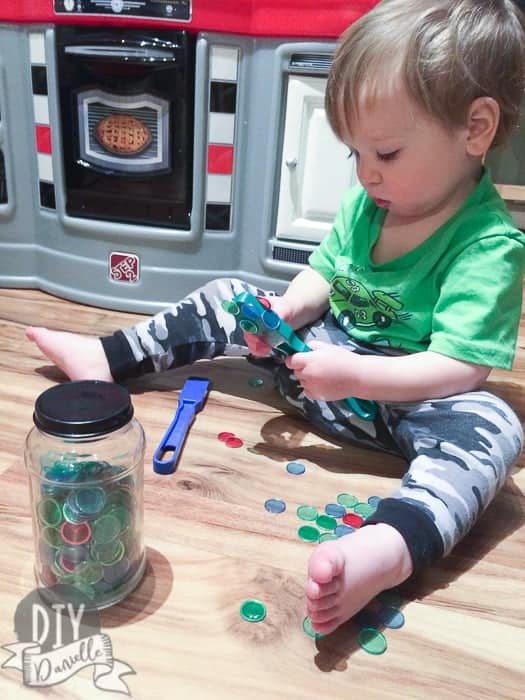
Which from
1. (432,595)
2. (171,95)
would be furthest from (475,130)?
(171,95)

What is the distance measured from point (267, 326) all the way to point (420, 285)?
177 millimetres

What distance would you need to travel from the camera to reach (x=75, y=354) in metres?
0.89

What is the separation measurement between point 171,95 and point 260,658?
90cm

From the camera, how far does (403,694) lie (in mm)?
500

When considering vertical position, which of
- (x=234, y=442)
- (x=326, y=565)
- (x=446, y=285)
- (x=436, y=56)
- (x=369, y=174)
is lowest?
(x=234, y=442)

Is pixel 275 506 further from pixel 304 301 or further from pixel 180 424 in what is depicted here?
pixel 304 301

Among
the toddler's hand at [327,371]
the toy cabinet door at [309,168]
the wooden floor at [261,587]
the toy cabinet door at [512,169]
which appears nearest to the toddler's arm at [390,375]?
the toddler's hand at [327,371]

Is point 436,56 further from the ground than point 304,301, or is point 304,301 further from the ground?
point 436,56

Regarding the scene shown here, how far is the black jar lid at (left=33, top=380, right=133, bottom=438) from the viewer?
479 millimetres

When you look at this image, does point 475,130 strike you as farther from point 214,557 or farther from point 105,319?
point 105,319

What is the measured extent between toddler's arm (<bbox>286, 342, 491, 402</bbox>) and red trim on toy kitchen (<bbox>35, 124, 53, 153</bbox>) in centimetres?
74

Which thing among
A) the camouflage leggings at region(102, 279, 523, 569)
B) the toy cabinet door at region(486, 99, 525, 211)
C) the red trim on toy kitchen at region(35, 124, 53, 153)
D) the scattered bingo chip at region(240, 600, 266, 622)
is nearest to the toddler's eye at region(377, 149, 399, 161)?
the camouflage leggings at region(102, 279, 523, 569)

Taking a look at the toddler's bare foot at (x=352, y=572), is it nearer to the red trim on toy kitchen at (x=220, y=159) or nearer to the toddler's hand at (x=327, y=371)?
the toddler's hand at (x=327, y=371)

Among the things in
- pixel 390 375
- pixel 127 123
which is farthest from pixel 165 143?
pixel 390 375
